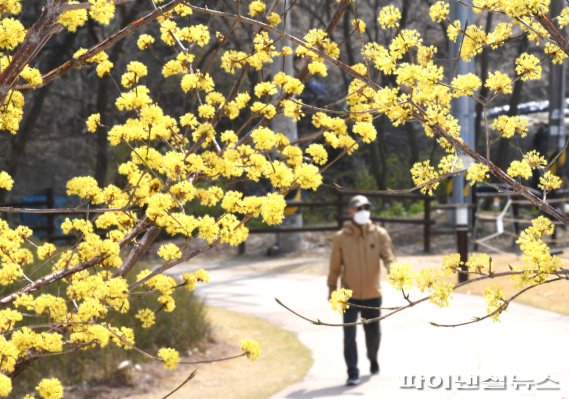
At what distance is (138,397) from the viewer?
34.0ft

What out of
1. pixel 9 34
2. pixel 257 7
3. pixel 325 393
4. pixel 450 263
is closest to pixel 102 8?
pixel 9 34

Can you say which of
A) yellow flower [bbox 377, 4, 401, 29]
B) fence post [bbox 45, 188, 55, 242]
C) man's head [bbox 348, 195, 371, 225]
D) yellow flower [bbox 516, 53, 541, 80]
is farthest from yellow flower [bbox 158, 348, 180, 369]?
fence post [bbox 45, 188, 55, 242]

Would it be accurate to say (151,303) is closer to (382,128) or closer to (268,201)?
(268,201)

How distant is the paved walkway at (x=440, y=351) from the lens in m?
9.69

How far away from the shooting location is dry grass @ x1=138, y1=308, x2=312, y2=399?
1047cm

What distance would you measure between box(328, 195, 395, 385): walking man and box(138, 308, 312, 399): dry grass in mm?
772

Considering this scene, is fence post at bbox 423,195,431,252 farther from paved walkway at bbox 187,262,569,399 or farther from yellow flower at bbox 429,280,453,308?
yellow flower at bbox 429,280,453,308

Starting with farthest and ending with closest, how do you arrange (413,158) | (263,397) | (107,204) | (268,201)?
(413,158) < (263,397) < (107,204) < (268,201)

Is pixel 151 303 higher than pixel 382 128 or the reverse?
the reverse

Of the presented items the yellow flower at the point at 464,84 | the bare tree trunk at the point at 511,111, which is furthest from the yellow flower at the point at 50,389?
the bare tree trunk at the point at 511,111

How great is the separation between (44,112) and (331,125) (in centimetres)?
2486

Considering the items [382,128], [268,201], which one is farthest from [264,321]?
[382,128]

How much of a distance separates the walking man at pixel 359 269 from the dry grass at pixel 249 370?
2.53 ft

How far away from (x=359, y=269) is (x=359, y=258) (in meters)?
0.11
